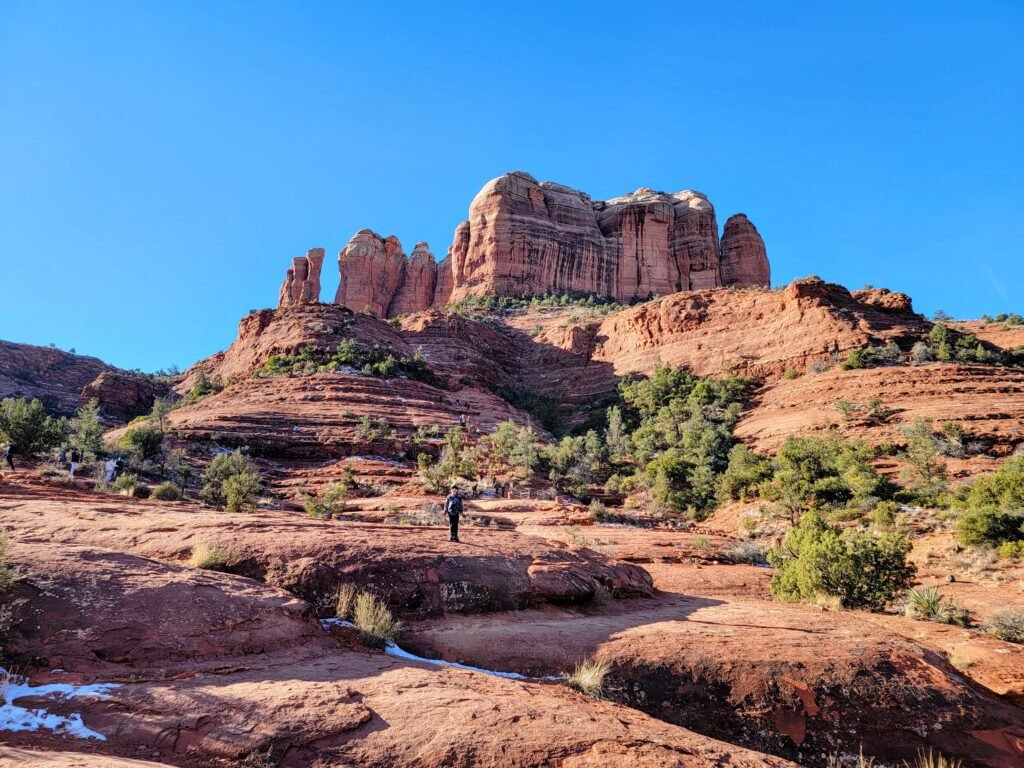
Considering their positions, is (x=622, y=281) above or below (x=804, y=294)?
above

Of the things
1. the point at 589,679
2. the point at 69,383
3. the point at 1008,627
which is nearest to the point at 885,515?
the point at 1008,627

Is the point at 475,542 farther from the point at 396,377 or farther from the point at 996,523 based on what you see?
the point at 396,377

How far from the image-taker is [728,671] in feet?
20.8

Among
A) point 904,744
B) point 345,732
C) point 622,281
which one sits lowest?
point 904,744

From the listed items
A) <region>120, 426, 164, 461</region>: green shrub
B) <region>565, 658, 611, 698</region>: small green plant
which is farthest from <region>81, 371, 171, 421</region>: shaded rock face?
<region>565, 658, 611, 698</region>: small green plant

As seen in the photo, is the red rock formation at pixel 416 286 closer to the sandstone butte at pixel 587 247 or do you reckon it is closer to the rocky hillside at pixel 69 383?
the sandstone butte at pixel 587 247

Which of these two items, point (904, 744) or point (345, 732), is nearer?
point (345, 732)

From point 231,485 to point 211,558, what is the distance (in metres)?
13.2

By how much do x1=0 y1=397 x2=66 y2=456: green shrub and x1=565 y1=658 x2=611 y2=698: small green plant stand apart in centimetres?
2695

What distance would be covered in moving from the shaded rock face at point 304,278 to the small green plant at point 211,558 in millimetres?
93707

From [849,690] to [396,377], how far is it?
41.8 metres

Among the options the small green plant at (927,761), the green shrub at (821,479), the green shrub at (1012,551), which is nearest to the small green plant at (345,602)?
the small green plant at (927,761)

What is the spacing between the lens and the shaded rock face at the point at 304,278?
9556 centimetres

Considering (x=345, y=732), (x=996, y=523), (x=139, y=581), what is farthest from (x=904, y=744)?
(x=996, y=523)
